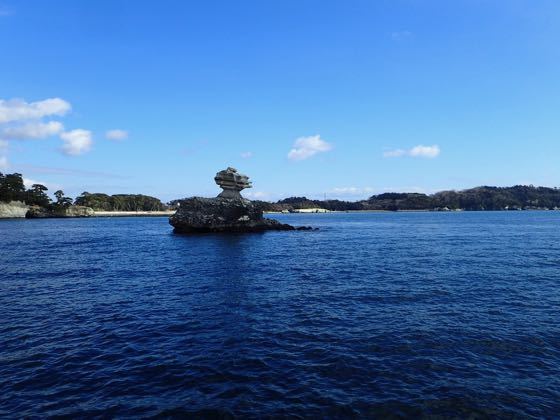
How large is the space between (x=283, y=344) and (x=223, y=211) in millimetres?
70297

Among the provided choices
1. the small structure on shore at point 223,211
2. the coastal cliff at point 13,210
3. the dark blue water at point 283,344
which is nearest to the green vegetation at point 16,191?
the coastal cliff at point 13,210

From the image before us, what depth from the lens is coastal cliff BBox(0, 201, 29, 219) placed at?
16912 cm

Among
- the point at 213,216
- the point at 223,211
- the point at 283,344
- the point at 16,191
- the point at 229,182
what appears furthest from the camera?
the point at 16,191

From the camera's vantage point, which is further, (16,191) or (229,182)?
(16,191)

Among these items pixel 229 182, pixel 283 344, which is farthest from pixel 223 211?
pixel 283 344

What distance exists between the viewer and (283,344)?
55.3 feet

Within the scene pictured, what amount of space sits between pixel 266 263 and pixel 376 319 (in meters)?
23.4

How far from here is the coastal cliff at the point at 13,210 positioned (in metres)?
169

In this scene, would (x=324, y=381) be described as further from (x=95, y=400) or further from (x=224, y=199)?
(x=224, y=199)

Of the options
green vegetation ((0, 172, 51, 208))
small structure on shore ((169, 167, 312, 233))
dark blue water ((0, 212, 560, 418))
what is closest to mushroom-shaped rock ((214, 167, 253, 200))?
small structure on shore ((169, 167, 312, 233))

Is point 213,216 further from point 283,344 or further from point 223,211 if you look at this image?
point 283,344

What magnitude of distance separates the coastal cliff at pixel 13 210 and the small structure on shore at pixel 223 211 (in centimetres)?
12876

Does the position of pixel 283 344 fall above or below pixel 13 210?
below

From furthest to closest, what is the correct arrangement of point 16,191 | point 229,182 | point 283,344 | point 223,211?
point 16,191
point 229,182
point 223,211
point 283,344
